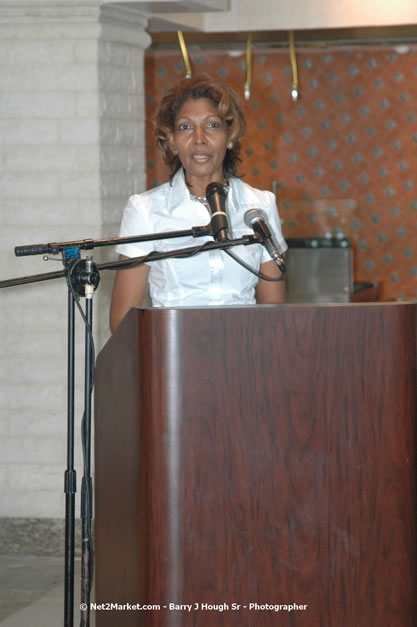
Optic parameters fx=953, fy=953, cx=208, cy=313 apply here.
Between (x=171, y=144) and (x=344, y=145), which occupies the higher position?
(x=344, y=145)

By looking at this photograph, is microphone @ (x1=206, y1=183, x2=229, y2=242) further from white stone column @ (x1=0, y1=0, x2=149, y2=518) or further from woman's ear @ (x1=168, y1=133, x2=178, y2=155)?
white stone column @ (x1=0, y1=0, x2=149, y2=518)

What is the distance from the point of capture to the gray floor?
3.01m

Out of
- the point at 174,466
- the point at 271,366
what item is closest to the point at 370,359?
the point at 271,366

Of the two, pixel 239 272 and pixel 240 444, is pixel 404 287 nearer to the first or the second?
pixel 239 272

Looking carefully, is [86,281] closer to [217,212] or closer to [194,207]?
[217,212]

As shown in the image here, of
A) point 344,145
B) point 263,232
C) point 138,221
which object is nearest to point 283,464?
point 263,232

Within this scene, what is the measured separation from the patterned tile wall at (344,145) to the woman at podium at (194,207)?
2924mm

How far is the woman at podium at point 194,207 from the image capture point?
8.55 ft

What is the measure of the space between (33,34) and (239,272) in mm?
1498

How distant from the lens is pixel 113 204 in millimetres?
3693

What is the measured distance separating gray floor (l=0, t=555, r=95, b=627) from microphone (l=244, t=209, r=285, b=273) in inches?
57.6

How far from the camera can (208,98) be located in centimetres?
263

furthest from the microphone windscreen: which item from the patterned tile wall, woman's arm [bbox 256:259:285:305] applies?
the patterned tile wall

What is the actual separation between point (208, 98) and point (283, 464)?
127 centimetres
